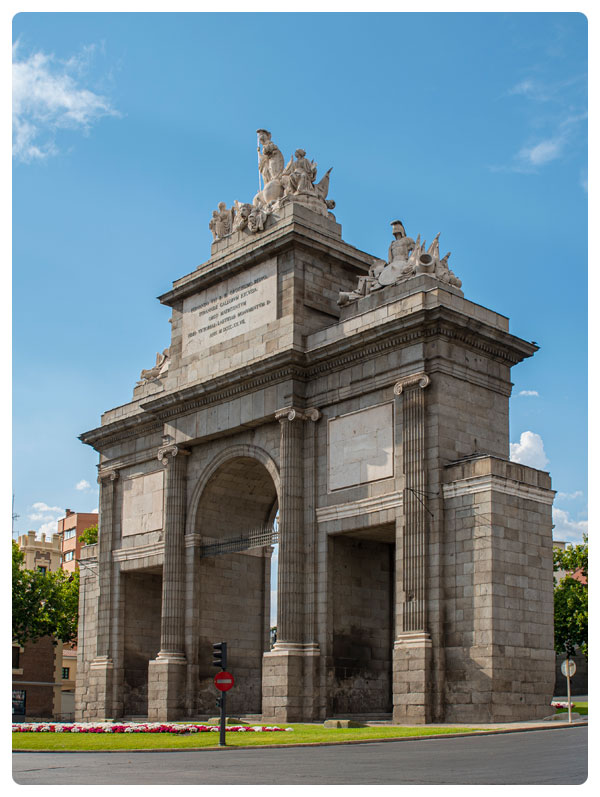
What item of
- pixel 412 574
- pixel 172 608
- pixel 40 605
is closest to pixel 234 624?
pixel 172 608

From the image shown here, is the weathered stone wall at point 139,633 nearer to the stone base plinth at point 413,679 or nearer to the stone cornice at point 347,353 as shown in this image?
the stone cornice at point 347,353

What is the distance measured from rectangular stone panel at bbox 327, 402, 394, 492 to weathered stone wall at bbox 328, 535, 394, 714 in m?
2.54

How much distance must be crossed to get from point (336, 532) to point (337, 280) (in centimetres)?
1057

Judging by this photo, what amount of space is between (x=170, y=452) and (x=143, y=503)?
14.5 ft

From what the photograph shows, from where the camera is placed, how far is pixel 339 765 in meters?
19.7

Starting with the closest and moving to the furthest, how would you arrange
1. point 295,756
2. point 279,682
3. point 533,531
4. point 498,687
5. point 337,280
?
point 295,756, point 498,687, point 533,531, point 279,682, point 337,280

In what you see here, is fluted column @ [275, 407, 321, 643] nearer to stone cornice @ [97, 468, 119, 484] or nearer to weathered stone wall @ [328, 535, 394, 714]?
weathered stone wall @ [328, 535, 394, 714]

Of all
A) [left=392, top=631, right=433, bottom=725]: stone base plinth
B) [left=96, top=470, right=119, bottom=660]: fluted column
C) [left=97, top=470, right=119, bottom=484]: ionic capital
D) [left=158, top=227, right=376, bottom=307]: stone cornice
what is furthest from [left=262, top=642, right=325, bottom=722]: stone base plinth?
[left=97, top=470, right=119, bottom=484]: ionic capital

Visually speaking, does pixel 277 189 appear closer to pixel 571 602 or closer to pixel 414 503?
pixel 414 503

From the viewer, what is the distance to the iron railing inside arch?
1649 inches

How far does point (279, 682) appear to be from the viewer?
37062 mm

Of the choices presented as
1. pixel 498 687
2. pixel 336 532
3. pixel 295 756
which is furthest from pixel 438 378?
pixel 295 756

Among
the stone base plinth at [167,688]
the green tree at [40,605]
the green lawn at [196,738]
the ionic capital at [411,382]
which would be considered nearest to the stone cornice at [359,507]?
the ionic capital at [411,382]

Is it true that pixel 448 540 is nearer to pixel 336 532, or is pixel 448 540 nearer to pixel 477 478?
pixel 477 478
